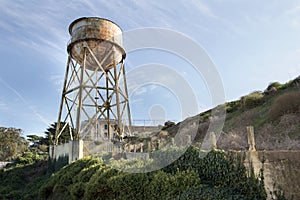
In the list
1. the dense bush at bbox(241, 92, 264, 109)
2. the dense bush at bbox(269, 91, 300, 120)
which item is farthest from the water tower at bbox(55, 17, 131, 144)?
the dense bush at bbox(241, 92, 264, 109)

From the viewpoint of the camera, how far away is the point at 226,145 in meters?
8.55

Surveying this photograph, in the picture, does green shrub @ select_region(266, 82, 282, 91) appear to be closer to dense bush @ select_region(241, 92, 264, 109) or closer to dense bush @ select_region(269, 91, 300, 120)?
dense bush @ select_region(241, 92, 264, 109)

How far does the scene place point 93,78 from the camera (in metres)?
13.6

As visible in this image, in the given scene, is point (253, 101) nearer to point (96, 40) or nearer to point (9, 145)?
point (96, 40)

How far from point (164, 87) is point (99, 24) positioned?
689 centimetres

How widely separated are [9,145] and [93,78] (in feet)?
74.0

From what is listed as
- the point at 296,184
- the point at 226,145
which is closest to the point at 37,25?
the point at 226,145

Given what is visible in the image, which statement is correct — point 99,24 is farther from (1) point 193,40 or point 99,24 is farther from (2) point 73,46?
(1) point 193,40

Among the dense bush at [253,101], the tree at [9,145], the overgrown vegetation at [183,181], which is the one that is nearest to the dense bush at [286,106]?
the dense bush at [253,101]

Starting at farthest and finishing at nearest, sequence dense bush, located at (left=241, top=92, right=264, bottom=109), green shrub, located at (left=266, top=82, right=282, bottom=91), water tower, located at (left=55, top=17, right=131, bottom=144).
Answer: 1. green shrub, located at (left=266, top=82, right=282, bottom=91)
2. dense bush, located at (left=241, top=92, right=264, bottom=109)
3. water tower, located at (left=55, top=17, right=131, bottom=144)

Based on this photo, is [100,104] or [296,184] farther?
[100,104]

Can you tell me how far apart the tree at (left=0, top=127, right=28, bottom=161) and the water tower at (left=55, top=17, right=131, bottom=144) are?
1965 centimetres

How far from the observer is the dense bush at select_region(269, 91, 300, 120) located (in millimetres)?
11711

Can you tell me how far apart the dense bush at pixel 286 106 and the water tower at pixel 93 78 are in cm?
811
